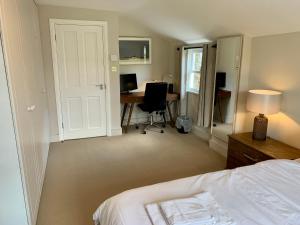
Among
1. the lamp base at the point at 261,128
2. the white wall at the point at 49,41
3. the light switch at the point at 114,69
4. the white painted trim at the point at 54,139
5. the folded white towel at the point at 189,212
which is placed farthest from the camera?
the light switch at the point at 114,69

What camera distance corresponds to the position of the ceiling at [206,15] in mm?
2304

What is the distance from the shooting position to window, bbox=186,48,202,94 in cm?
436

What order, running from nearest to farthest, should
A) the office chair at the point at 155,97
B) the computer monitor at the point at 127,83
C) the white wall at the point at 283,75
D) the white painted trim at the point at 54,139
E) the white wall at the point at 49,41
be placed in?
the white wall at the point at 283,75 → the white wall at the point at 49,41 → the white painted trim at the point at 54,139 → the office chair at the point at 155,97 → the computer monitor at the point at 127,83

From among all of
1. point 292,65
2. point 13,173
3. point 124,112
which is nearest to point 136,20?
point 124,112

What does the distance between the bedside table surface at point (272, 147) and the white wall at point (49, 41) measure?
2262 millimetres

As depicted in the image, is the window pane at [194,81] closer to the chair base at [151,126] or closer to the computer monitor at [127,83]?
the chair base at [151,126]

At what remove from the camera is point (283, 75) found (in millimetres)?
2568

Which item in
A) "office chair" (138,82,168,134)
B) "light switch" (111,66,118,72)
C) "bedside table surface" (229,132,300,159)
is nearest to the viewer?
"bedside table surface" (229,132,300,159)

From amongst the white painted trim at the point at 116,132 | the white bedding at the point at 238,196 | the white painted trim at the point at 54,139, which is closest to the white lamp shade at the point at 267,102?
the white bedding at the point at 238,196

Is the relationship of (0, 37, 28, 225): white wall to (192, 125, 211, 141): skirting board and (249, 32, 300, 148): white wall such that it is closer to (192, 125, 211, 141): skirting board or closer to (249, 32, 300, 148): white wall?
(249, 32, 300, 148): white wall

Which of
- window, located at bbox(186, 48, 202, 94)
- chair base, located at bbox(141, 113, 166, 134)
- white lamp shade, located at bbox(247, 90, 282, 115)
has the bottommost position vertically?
chair base, located at bbox(141, 113, 166, 134)

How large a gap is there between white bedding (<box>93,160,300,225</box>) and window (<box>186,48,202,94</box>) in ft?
9.58

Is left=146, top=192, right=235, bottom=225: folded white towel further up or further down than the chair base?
further up

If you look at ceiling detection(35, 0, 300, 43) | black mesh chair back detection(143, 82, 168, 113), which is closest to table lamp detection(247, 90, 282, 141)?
ceiling detection(35, 0, 300, 43)
